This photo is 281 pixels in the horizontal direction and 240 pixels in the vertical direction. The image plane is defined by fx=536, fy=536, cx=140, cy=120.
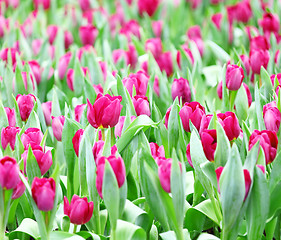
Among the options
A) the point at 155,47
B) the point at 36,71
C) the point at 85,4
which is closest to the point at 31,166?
the point at 36,71

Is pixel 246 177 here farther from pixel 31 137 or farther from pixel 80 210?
pixel 31 137

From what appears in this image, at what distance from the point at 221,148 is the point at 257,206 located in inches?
6.2

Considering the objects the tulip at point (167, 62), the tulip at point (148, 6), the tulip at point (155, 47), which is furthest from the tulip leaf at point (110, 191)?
the tulip at point (148, 6)

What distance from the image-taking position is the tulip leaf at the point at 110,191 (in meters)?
1.15

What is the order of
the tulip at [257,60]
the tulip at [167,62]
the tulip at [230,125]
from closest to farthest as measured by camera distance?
the tulip at [230,125]
the tulip at [257,60]
the tulip at [167,62]

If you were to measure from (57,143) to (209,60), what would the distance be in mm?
1150

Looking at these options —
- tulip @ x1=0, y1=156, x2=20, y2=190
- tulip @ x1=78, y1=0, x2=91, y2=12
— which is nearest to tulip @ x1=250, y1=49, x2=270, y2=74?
tulip @ x1=0, y1=156, x2=20, y2=190

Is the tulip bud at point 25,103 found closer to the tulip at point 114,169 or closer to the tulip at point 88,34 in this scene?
the tulip at point 114,169

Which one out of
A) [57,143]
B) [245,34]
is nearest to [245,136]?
[57,143]

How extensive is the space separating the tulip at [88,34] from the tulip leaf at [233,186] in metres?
1.77

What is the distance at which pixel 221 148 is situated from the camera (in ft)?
4.18

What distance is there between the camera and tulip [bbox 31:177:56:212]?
3.77 feet

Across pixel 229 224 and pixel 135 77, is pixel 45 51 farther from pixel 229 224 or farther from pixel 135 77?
pixel 229 224

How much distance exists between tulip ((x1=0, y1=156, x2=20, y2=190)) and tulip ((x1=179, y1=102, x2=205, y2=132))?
52cm
